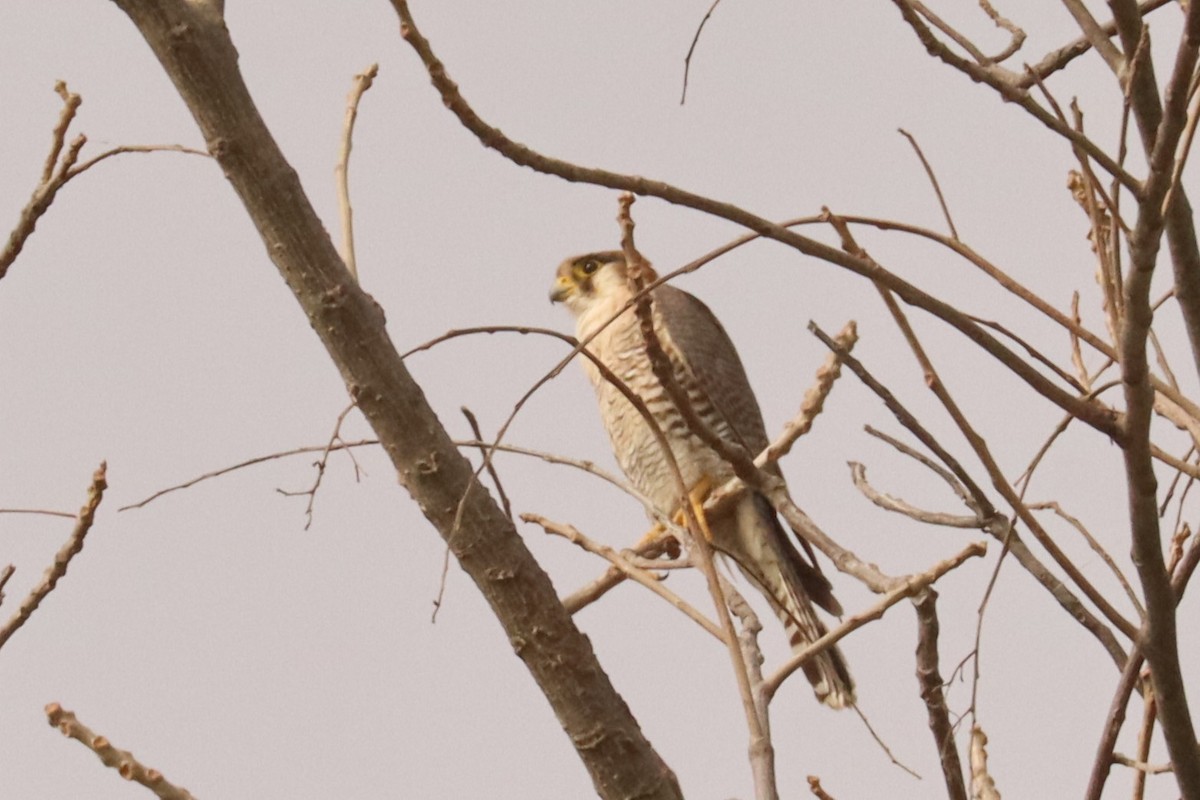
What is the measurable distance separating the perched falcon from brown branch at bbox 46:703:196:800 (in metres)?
4.08

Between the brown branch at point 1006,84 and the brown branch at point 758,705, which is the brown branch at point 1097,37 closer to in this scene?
the brown branch at point 1006,84

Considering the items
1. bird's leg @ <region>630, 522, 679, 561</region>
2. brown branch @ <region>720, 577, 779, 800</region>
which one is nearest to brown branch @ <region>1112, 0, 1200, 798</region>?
brown branch @ <region>720, 577, 779, 800</region>

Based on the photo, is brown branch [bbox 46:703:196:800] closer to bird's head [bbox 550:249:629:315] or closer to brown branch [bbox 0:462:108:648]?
brown branch [bbox 0:462:108:648]

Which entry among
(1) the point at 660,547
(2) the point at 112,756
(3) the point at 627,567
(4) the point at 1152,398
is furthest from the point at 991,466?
(1) the point at 660,547

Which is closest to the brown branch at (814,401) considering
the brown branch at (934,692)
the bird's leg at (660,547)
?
the brown branch at (934,692)

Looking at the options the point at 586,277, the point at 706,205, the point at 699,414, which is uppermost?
the point at 586,277

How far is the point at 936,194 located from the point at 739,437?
4.53 m

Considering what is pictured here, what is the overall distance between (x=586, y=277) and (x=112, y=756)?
599 cm

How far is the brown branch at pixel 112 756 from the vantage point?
1964 mm

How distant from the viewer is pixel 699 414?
6.32m

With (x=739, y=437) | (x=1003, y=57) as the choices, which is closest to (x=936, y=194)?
(x=1003, y=57)

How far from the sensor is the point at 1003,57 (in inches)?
91.4

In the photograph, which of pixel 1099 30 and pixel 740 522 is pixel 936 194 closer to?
pixel 1099 30

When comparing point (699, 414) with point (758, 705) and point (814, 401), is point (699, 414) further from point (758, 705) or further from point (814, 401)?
point (758, 705)
